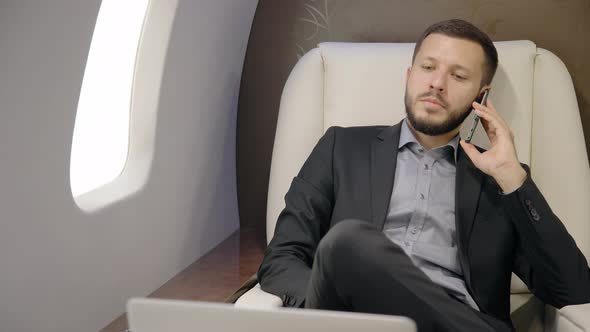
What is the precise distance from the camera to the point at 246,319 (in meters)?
1.29

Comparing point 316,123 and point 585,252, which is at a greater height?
point 316,123

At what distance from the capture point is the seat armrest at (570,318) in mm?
1898

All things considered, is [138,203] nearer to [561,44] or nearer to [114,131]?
[114,131]

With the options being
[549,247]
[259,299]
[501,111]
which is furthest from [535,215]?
[259,299]

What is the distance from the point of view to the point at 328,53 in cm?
254

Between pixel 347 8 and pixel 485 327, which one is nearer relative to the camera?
pixel 485 327

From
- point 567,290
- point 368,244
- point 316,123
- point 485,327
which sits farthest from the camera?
point 316,123

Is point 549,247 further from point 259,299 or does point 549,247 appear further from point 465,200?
point 259,299

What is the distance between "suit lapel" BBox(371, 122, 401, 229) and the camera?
217 cm

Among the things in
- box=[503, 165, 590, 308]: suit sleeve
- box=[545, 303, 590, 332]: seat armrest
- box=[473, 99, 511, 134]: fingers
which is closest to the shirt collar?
box=[473, 99, 511, 134]: fingers

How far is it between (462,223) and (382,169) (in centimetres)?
27

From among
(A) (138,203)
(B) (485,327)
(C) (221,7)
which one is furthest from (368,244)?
(C) (221,7)

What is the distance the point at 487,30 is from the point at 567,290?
115cm

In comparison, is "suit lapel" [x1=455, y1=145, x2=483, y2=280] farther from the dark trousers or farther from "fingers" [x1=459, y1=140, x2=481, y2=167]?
the dark trousers
